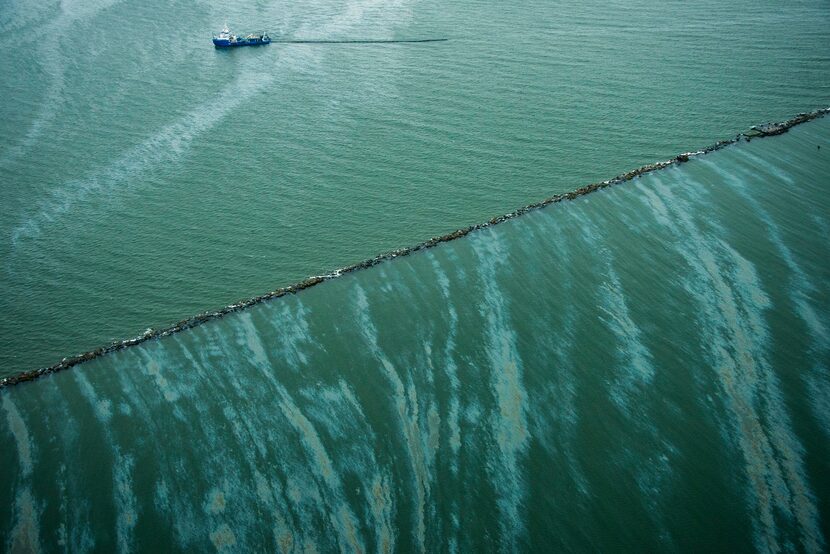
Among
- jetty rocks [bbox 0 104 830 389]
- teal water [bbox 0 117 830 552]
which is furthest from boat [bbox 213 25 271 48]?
teal water [bbox 0 117 830 552]

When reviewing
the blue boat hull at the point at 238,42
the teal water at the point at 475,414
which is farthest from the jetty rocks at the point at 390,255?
the blue boat hull at the point at 238,42

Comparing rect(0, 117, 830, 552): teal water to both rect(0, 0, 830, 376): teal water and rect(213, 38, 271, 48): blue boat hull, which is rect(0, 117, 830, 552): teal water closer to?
rect(0, 0, 830, 376): teal water

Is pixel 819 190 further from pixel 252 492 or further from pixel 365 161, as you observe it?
pixel 252 492

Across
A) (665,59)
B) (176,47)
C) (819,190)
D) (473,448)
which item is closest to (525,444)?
(473,448)

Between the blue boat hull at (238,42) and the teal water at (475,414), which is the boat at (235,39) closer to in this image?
the blue boat hull at (238,42)

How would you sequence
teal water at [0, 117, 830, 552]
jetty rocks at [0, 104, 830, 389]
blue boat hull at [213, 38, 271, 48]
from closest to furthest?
teal water at [0, 117, 830, 552] → jetty rocks at [0, 104, 830, 389] → blue boat hull at [213, 38, 271, 48]

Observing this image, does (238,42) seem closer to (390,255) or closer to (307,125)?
(307,125)

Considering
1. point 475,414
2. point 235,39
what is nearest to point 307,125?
point 235,39

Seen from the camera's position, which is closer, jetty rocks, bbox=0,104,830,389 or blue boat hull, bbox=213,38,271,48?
jetty rocks, bbox=0,104,830,389
